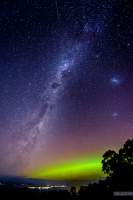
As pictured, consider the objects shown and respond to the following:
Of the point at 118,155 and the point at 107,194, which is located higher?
the point at 118,155

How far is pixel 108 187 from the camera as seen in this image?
128 ft

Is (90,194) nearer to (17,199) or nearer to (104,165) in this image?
(17,199)

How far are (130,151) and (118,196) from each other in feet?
55.4

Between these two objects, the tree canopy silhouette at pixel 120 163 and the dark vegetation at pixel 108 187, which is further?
the tree canopy silhouette at pixel 120 163

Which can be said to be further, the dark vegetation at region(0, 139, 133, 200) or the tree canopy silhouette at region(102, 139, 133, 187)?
the tree canopy silhouette at region(102, 139, 133, 187)

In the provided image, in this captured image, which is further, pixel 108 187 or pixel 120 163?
pixel 120 163

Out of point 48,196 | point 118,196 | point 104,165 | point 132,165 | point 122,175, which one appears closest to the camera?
point 118,196

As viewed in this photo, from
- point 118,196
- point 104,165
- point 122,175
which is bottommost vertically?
point 118,196

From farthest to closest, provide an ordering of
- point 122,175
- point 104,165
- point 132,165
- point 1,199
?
point 104,165, point 132,165, point 122,175, point 1,199

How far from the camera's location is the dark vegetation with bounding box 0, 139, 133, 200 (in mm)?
34344

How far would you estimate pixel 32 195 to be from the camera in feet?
123

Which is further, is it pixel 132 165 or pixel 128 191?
pixel 132 165

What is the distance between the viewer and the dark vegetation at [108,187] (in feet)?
113

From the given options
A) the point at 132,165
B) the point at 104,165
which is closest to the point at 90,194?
the point at 132,165
